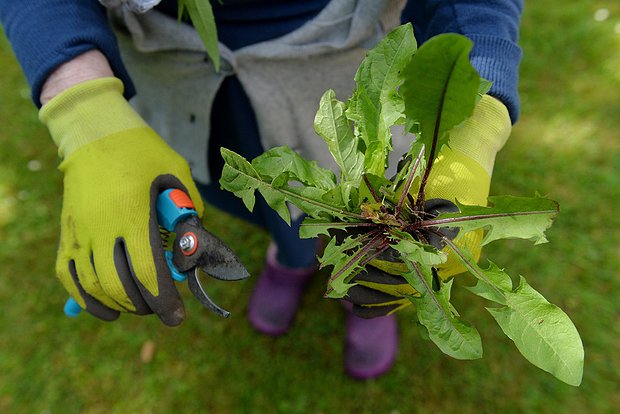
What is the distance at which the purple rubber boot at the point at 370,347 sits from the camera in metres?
1.83

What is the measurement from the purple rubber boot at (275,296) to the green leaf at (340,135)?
1146 mm

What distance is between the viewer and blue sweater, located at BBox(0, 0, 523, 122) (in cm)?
101

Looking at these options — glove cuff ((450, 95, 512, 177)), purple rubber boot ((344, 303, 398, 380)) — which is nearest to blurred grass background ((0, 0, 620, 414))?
purple rubber boot ((344, 303, 398, 380))

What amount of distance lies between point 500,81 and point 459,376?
1158mm

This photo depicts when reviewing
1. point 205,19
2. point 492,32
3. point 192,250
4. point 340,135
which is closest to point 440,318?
point 340,135

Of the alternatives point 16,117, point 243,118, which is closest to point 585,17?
point 243,118

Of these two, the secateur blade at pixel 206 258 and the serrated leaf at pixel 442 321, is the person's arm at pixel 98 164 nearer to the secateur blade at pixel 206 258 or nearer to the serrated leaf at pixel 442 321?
the secateur blade at pixel 206 258

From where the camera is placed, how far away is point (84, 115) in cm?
108

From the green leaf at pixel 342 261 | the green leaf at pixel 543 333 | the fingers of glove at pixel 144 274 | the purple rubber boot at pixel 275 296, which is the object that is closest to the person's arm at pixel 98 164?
→ the fingers of glove at pixel 144 274

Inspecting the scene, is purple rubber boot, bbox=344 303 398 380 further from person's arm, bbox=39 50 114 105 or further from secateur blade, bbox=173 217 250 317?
person's arm, bbox=39 50 114 105

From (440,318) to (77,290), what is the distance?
2.35 feet

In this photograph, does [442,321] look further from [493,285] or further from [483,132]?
[483,132]

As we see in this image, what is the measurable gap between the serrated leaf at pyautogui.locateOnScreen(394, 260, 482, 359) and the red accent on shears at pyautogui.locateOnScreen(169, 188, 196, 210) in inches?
17.2

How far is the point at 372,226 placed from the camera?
0.86 m
